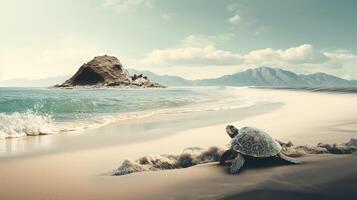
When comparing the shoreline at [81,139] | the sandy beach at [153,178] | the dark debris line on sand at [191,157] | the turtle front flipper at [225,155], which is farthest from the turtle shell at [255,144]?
the shoreline at [81,139]

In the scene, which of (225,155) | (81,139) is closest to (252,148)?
(225,155)

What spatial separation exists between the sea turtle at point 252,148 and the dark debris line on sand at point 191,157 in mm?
547

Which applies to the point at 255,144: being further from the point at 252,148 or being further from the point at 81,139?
the point at 81,139

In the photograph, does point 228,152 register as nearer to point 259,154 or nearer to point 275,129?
point 259,154

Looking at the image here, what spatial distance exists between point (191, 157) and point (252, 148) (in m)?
1.27

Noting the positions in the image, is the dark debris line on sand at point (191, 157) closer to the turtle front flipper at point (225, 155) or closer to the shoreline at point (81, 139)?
the turtle front flipper at point (225, 155)

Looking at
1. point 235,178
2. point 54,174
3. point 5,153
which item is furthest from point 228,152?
point 5,153

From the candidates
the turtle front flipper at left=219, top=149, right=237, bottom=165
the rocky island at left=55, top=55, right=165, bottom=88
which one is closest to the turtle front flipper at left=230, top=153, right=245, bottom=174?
the turtle front flipper at left=219, top=149, right=237, bottom=165

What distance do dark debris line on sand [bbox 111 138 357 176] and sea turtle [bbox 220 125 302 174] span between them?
55cm

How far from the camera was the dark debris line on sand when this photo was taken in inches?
280

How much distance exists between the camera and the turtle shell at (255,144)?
7188mm

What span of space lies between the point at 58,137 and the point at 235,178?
25.4ft

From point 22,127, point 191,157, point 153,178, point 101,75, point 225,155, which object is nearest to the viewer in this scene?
point 153,178

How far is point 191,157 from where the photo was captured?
25.8ft
